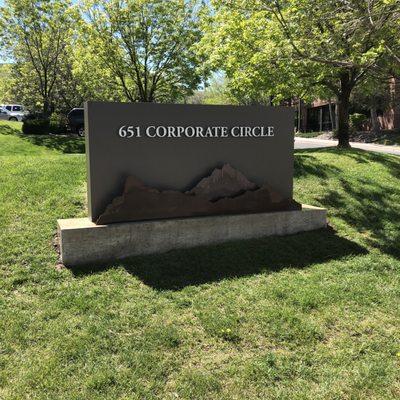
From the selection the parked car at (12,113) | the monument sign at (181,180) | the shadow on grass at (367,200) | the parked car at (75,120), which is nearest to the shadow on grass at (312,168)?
the shadow on grass at (367,200)

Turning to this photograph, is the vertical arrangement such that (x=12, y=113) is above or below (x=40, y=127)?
above

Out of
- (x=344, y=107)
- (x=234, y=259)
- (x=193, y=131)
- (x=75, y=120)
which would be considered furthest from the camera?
(x=75, y=120)

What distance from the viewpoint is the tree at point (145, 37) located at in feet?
58.7

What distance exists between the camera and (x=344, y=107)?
14.5 m

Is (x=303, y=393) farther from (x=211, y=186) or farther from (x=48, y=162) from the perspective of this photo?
(x=48, y=162)

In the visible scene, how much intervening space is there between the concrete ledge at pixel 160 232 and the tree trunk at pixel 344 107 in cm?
833

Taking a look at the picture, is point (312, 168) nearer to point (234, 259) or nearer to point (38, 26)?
point (234, 259)

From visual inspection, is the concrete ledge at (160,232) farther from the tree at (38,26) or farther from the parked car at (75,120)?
the parked car at (75,120)

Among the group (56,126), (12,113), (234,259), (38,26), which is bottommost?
(234,259)

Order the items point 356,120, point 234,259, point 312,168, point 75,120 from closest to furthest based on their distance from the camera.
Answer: point 234,259 < point 312,168 < point 75,120 < point 356,120

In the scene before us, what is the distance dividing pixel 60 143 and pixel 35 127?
4106 mm

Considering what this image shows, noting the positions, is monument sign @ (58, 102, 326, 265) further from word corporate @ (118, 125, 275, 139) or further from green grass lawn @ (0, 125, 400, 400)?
green grass lawn @ (0, 125, 400, 400)

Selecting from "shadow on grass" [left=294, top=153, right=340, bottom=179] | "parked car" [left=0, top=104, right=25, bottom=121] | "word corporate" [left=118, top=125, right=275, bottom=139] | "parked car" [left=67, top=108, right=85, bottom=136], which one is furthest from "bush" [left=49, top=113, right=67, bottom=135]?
"parked car" [left=0, top=104, right=25, bottom=121]

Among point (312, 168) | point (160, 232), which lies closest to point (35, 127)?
point (312, 168)
